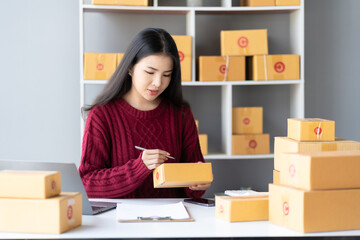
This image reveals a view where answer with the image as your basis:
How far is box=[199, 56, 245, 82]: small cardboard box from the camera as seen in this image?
307 centimetres

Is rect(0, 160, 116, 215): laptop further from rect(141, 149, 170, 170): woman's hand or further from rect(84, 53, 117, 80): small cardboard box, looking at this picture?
rect(84, 53, 117, 80): small cardboard box

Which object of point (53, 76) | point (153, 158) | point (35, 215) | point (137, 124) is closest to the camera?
point (35, 215)

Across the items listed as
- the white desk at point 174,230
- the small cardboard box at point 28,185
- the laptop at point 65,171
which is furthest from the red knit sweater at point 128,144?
the small cardboard box at point 28,185

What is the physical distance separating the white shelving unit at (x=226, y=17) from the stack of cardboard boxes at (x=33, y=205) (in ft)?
5.59

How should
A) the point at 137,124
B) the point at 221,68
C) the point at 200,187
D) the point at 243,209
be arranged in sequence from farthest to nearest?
the point at 221,68 → the point at 137,124 → the point at 200,187 → the point at 243,209

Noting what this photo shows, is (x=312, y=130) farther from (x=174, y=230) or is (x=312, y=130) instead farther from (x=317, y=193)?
(x=174, y=230)

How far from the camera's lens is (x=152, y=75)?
2051mm

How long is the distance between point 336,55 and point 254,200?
2.39 m

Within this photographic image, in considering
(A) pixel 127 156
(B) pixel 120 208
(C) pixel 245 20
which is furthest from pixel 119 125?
(C) pixel 245 20

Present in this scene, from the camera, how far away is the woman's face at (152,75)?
2037 millimetres

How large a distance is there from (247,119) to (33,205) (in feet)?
6.83

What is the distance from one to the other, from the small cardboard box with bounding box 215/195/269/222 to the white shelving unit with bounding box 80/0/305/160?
66.5 inches

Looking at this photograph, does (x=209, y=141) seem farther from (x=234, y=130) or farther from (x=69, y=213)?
(x=69, y=213)

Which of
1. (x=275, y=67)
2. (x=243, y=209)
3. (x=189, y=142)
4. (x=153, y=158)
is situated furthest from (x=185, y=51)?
(x=243, y=209)
